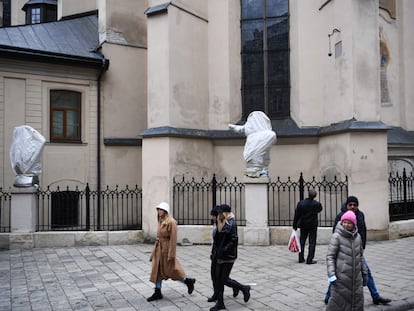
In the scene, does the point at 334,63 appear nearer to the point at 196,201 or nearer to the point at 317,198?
the point at 317,198

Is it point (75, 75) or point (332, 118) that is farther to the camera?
point (75, 75)

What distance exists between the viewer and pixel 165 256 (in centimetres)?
662

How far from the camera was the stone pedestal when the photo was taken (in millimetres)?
11867

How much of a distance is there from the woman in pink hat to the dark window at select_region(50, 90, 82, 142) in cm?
1319

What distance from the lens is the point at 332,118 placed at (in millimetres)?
13086

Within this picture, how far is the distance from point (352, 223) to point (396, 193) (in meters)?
9.21

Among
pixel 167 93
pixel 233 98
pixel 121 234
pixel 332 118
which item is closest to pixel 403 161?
pixel 332 118

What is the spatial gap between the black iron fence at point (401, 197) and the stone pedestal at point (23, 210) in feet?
33.7

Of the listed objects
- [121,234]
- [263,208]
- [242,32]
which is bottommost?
[121,234]

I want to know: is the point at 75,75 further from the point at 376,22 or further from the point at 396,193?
the point at 396,193

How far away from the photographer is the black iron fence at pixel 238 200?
476 inches

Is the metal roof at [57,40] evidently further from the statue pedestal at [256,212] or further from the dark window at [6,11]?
the dark window at [6,11]

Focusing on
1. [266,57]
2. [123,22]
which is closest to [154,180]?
[266,57]

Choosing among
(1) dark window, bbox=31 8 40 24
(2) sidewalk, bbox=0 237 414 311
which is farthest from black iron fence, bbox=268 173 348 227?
(1) dark window, bbox=31 8 40 24
